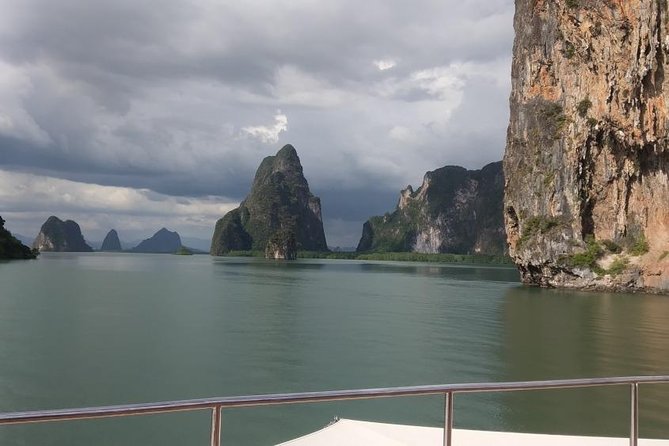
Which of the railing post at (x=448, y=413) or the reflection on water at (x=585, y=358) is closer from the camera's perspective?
the railing post at (x=448, y=413)

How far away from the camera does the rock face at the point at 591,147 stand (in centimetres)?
5425

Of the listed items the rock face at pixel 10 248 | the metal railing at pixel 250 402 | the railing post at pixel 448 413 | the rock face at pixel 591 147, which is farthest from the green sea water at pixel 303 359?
the rock face at pixel 10 248

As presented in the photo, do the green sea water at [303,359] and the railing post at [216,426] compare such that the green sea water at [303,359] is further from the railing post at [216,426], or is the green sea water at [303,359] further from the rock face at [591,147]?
the rock face at [591,147]

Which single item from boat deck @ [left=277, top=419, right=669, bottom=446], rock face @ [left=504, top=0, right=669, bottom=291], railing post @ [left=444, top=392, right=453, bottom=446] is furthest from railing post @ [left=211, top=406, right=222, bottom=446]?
rock face @ [left=504, top=0, right=669, bottom=291]

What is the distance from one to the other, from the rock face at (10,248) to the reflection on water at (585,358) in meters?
114

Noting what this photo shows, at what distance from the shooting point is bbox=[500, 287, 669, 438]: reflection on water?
13688mm

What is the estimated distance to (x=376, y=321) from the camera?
107 ft

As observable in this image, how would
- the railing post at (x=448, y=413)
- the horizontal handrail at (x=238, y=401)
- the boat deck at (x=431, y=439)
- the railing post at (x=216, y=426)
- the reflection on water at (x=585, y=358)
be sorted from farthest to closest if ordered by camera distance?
the reflection on water at (x=585, y=358)
the boat deck at (x=431, y=439)
the railing post at (x=448, y=413)
the railing post at (x=216, y=426)
the horizontal handrail at (x=238, y=401)

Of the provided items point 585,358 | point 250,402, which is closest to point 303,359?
point 585,358

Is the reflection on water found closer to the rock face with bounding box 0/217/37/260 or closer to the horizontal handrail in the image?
the horizontal handrail

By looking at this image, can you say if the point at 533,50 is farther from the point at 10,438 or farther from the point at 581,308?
the point at 10,438

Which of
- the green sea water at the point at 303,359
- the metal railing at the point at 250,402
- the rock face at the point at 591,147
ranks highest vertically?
the rock face at the point at 591,147

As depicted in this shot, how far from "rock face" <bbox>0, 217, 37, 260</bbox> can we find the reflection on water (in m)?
114

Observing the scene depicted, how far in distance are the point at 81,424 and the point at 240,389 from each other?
15.7 feet
